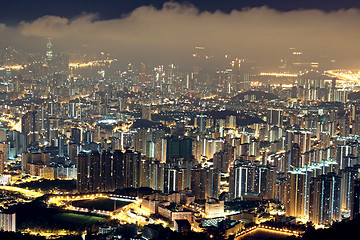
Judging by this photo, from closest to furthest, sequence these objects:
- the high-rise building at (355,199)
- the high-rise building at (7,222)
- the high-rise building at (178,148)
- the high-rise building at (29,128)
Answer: the high-rise building at (7,222)
the high-rise building at (355,199)
the high-rise building at (178,148)
the high-rise building at (29,128)

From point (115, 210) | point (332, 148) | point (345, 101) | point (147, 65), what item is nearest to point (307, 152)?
point (332, 148)

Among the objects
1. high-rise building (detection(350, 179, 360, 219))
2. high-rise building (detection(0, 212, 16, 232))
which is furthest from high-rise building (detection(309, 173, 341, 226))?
high-rise building (detection(0, 212, 16, 232))

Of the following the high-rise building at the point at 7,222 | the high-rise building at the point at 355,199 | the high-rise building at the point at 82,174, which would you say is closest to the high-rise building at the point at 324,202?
the high-rise building at the point at 355,199

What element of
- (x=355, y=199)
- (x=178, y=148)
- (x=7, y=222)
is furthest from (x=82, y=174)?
(x=355, y=199)

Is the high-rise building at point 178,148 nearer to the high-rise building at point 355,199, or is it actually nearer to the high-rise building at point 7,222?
the high-rise building at point 355,199

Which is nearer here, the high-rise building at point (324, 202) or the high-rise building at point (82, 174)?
the high-rise building at point (324, 202)

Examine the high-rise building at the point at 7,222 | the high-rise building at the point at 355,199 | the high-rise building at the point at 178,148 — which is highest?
the high-rise building at the point at 178,148

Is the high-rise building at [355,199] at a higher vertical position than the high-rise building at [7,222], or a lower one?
higher

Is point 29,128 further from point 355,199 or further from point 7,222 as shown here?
point 355,199

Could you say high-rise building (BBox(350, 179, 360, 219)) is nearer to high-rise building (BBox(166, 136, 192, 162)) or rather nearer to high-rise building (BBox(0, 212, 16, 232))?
high-rise building (BBox(166, 136, 192, 162))

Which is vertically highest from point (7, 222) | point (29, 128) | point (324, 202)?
point (29, 128)

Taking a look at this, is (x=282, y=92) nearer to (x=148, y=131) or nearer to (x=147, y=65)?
(x=147, y=65)
